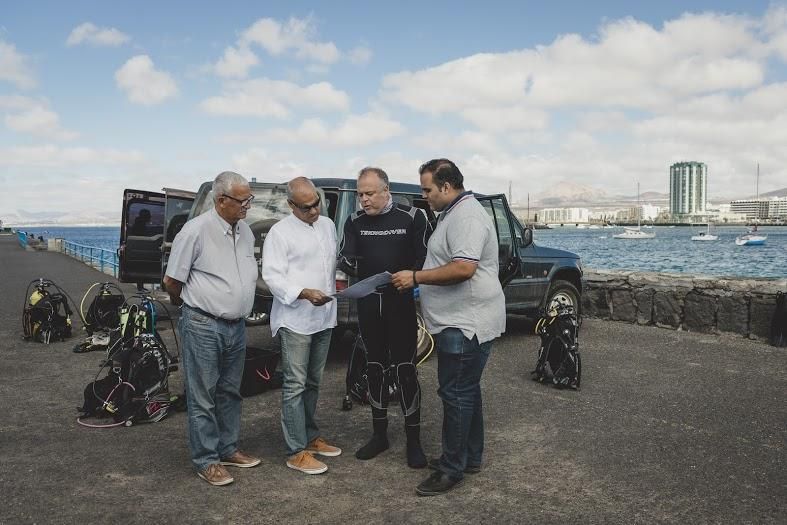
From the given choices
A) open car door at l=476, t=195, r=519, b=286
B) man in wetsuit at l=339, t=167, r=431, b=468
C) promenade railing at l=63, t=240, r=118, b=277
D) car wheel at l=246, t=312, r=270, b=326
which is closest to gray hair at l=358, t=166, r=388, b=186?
man in wetsuit at l=339, t=167, r=431, b=468

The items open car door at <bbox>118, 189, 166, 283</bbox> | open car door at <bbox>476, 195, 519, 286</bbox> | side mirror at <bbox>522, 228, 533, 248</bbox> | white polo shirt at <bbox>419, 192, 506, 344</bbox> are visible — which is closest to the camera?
white polo shirt at <bbox>419, 192, 506, 344</bbox>

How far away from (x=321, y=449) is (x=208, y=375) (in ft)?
3.52

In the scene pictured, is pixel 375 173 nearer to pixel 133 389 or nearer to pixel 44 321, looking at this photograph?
pixel 133 389

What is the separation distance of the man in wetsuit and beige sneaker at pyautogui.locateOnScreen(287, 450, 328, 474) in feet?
1.94

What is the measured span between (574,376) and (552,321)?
0.77 meters

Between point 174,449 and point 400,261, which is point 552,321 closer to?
point 400,261

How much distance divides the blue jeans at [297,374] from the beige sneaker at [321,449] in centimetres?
22

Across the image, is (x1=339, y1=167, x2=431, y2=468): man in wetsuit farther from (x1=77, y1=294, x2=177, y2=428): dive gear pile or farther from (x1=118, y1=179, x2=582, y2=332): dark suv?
(x1=118, y1=179, x2=582, y2=332): dark suv

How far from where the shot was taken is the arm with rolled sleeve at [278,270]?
4.19m

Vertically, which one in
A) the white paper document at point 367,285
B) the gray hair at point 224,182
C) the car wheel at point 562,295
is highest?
the gray hair at point 224,182

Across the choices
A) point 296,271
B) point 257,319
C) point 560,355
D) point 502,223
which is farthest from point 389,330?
point 257,319

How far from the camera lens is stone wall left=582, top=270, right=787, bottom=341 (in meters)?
9.30

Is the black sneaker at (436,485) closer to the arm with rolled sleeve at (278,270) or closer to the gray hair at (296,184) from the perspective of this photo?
the arm with rolled sleeve at (278,270)

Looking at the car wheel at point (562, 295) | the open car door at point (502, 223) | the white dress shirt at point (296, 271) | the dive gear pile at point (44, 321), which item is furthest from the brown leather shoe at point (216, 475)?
the car wheel at point (562, 295)
